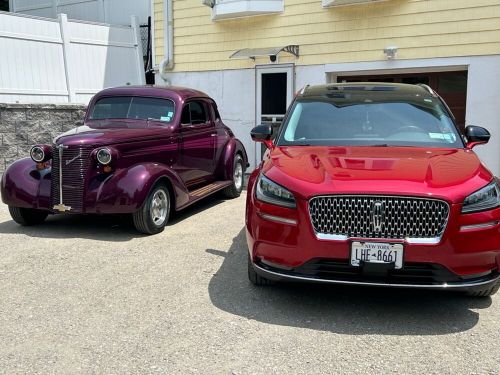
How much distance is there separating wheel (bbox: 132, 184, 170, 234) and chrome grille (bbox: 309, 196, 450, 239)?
2902 millimetres

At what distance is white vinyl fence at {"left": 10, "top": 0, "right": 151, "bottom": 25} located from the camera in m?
15.7

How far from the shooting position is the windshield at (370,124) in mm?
4605

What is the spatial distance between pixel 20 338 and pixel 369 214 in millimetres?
2574

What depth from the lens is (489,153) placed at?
893 cm

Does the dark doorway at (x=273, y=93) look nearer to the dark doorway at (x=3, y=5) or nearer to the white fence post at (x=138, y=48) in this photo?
the white fence post at (x=138, y=48)

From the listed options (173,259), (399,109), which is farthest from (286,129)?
(173,259)

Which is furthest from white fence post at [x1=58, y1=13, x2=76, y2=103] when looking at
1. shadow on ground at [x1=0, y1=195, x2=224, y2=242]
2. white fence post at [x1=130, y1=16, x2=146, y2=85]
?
shadow on ground at [x1=0, y1=195, x2=224, y2=242]

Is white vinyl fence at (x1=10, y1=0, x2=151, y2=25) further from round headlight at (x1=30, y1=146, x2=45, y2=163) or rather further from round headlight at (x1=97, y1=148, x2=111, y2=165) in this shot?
round headlight at (x1=97, y1=148, x2=111, y2=165)

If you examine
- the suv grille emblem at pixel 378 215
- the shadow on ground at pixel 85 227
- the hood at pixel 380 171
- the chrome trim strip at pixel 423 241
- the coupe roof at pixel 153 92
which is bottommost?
the shadow on ground at pixel 85 227

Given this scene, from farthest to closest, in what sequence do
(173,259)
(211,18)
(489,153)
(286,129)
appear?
1. (211,18)
2. (489,153)
3. (173,259)
4. (286,129)

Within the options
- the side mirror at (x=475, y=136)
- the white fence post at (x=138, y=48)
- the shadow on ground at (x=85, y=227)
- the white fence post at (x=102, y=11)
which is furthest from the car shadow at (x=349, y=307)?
the white fence post at (x=102, y=11)

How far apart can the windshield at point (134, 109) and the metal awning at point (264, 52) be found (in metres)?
3.75

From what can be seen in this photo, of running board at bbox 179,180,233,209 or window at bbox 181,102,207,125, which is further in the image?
window at bbox 181,102,207,125

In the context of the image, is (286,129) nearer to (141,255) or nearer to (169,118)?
(141,255)
